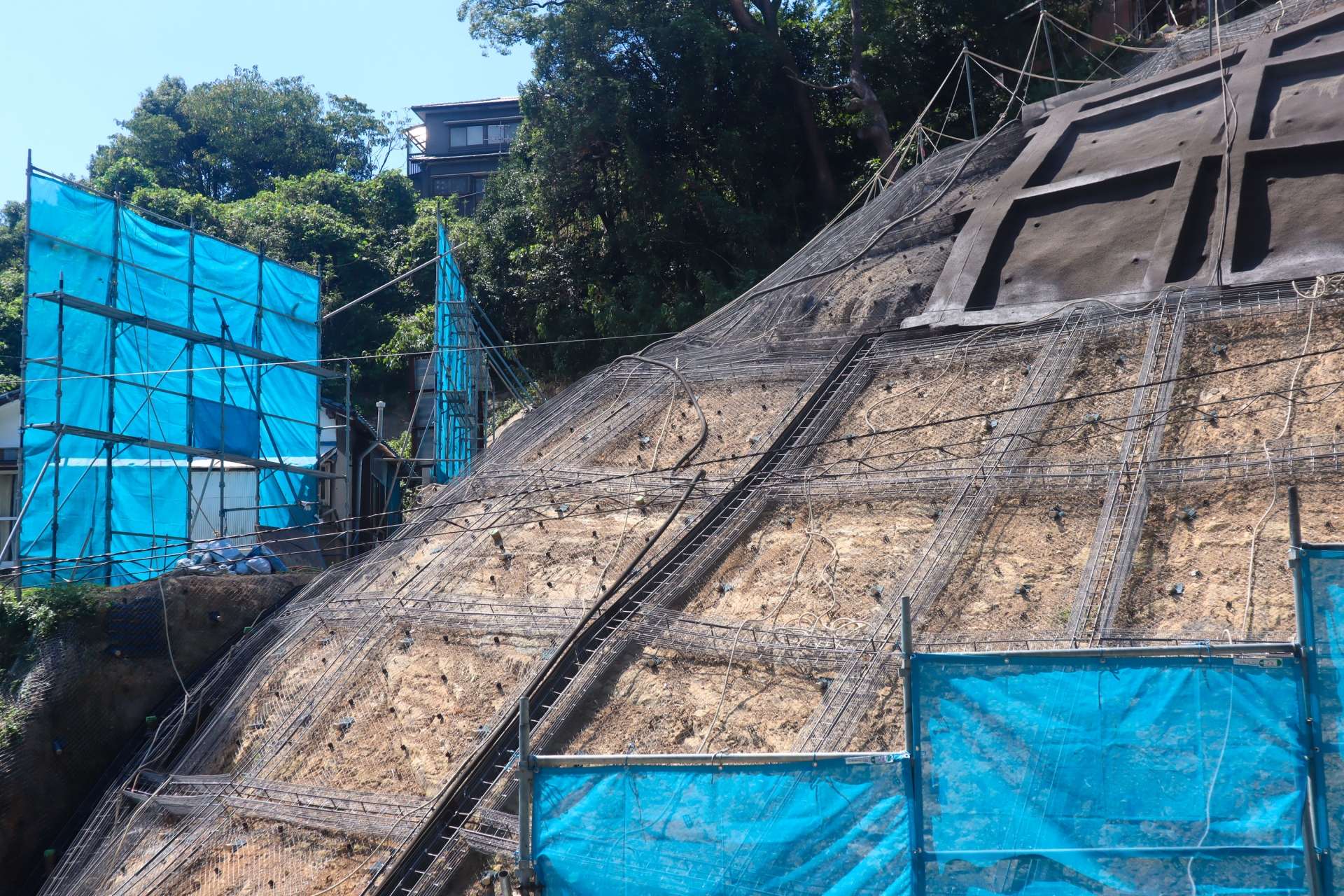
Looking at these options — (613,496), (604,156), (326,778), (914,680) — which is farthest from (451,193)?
(914,680)

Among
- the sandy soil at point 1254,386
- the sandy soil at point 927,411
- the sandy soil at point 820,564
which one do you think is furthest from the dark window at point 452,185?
the sandy soil at point 1254,386

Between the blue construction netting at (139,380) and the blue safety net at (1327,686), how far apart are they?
483 inches

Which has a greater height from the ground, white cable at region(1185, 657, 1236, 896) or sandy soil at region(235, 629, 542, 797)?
white cable at region(1185, 657, 1236, 896)

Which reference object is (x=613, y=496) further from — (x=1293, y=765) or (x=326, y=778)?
(x=1293, y=765)

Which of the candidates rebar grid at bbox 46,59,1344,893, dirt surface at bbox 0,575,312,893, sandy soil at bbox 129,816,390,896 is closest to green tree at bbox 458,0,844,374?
rebar grid at bbox 46,59,1344,893

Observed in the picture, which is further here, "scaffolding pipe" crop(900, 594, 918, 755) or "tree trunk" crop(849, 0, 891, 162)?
"tree trunk" crop(849, 0, 891, 162)

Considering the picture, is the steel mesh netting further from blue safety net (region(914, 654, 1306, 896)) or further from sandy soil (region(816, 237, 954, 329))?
blue safety net (region(914, 654, 1306, 896))

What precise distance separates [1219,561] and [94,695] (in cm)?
1105

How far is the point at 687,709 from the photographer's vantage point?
8.53 metres

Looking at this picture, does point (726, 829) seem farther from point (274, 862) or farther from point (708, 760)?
point (274, 862)

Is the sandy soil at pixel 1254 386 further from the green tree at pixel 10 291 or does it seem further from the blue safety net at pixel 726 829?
the green tree at pixel 10 291

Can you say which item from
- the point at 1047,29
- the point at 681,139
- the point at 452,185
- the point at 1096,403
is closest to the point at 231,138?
the point at 452,185

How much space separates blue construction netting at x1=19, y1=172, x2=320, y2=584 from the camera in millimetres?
14461

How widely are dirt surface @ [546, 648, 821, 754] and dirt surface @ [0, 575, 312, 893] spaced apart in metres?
5.80
